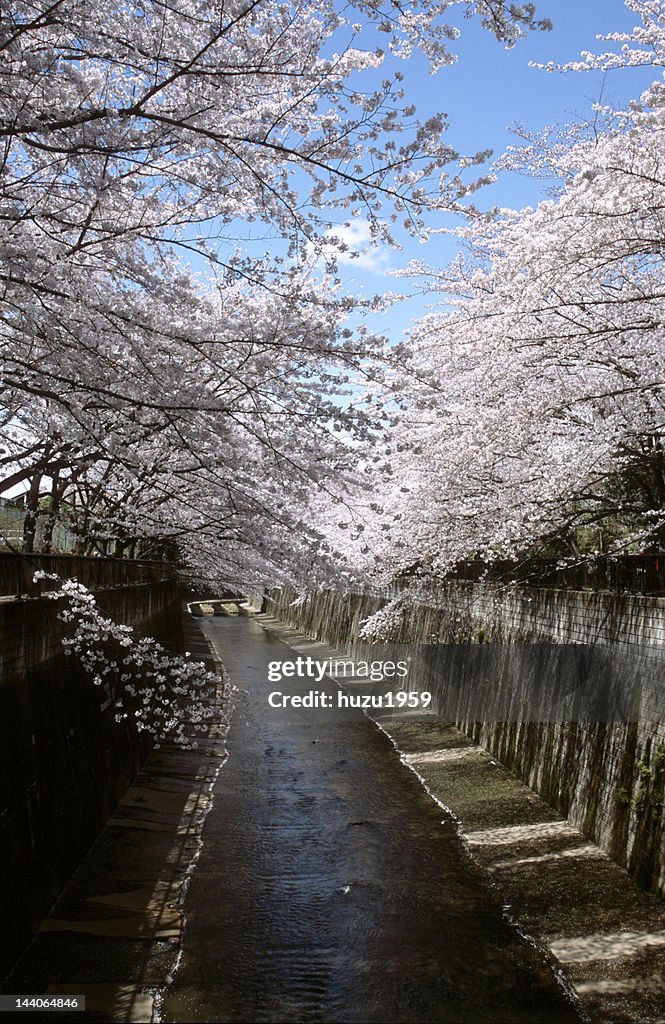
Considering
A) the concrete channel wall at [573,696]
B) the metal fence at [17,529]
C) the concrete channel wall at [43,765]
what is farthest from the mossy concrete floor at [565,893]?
the metal fence at [17,529]

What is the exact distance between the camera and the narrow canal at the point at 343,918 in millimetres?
6852

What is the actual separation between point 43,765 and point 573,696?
23.9 ft

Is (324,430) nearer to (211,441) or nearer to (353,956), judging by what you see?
(211,441)

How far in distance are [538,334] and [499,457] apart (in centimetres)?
245

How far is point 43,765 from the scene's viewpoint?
321 inches

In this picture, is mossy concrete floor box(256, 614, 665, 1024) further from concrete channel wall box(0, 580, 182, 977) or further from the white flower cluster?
concrete channel wall box(0, 580, 182, 977)

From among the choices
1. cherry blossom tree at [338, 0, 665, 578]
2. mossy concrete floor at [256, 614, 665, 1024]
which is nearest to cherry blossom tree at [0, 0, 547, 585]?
cherry blossom tree at [338, 0, 665, 578]

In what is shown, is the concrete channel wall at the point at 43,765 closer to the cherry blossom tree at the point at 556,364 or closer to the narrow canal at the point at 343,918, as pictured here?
the narrow canal at the point at 343,918

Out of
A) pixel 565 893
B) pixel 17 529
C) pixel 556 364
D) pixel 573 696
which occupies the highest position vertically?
pixel 556 364

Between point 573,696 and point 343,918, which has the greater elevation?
point 573,696

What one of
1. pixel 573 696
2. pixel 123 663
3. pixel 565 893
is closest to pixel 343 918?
pixel 565 893

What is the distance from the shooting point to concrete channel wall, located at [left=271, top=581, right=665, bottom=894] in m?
9.08

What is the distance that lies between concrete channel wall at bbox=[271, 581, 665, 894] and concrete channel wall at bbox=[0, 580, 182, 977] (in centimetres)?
613

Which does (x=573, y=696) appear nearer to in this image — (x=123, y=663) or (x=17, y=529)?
(x=123, y=663)
